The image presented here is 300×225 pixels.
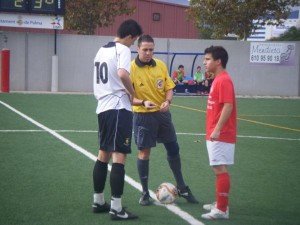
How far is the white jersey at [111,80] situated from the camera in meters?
6.15

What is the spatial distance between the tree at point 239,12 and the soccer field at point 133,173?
18.3 m

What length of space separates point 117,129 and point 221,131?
3.59ft

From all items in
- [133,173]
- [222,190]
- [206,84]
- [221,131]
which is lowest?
[133,173]

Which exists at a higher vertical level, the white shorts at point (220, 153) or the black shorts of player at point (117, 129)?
the black shorts of player at point (117, 129)

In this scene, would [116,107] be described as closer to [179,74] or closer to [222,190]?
[222,190]

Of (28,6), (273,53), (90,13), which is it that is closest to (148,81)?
(28,6)

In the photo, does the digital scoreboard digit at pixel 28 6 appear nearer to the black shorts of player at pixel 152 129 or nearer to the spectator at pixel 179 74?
the spectator at pixel 179 74

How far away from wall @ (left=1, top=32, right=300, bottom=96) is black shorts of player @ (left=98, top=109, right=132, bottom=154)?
70.4 feet

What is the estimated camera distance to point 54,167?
8844mm

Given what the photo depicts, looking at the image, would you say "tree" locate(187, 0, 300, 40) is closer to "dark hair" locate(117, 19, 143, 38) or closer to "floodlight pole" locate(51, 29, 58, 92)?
"floodlight pole" locate(51, 29, 58, 92)

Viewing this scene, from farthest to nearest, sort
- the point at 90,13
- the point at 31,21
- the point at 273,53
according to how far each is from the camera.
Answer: the point at 90,13 → the point at 273,53 → the point at 31,21

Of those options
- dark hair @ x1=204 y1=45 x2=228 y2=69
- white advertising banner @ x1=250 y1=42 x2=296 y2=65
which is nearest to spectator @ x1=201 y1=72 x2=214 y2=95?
white advertising banner @ x1=250 y1=42 x2=296 y2=65

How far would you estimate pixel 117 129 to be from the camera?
6.19 meters

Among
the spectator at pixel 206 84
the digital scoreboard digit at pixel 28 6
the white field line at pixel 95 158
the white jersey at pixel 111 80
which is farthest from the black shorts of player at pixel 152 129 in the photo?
the spectator at pixel 206 84
